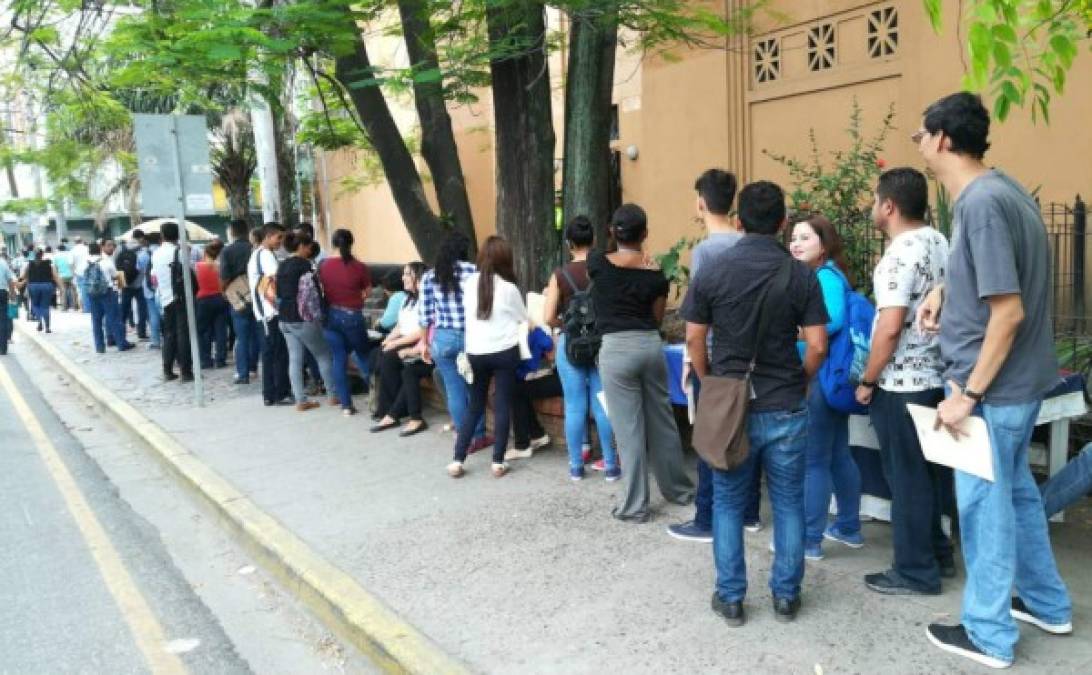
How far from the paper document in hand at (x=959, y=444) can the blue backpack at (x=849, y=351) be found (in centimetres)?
60

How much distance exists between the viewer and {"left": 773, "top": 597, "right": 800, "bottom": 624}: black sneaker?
3877 mm

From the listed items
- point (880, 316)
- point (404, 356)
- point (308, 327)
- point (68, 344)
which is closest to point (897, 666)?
point (880, 316)

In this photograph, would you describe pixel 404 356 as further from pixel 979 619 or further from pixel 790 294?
pixel 979 619

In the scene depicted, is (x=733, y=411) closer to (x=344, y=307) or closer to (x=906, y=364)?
(x=906, y=364)

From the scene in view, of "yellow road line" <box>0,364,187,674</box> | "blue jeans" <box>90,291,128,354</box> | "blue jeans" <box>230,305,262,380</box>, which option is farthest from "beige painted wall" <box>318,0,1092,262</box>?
"blue jeans" <box>90,291,128,354</box>

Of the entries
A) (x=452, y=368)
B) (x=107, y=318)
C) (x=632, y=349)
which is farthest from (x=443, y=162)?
(x=107, y=318)

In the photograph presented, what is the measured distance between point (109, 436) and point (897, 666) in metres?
8.46

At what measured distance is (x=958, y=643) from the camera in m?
3.46

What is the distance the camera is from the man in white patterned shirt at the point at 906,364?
12.3 ft

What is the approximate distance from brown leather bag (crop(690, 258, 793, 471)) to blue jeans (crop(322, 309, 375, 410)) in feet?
18.1

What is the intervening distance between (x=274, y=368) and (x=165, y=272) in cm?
319

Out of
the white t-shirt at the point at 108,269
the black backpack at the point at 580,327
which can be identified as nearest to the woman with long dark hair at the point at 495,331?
the black backpack at the point at 580,327

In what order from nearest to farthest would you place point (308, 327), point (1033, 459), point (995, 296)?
point (995, 296)
point (1033, 459)
point (308, 327)

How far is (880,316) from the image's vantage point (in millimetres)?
3785
